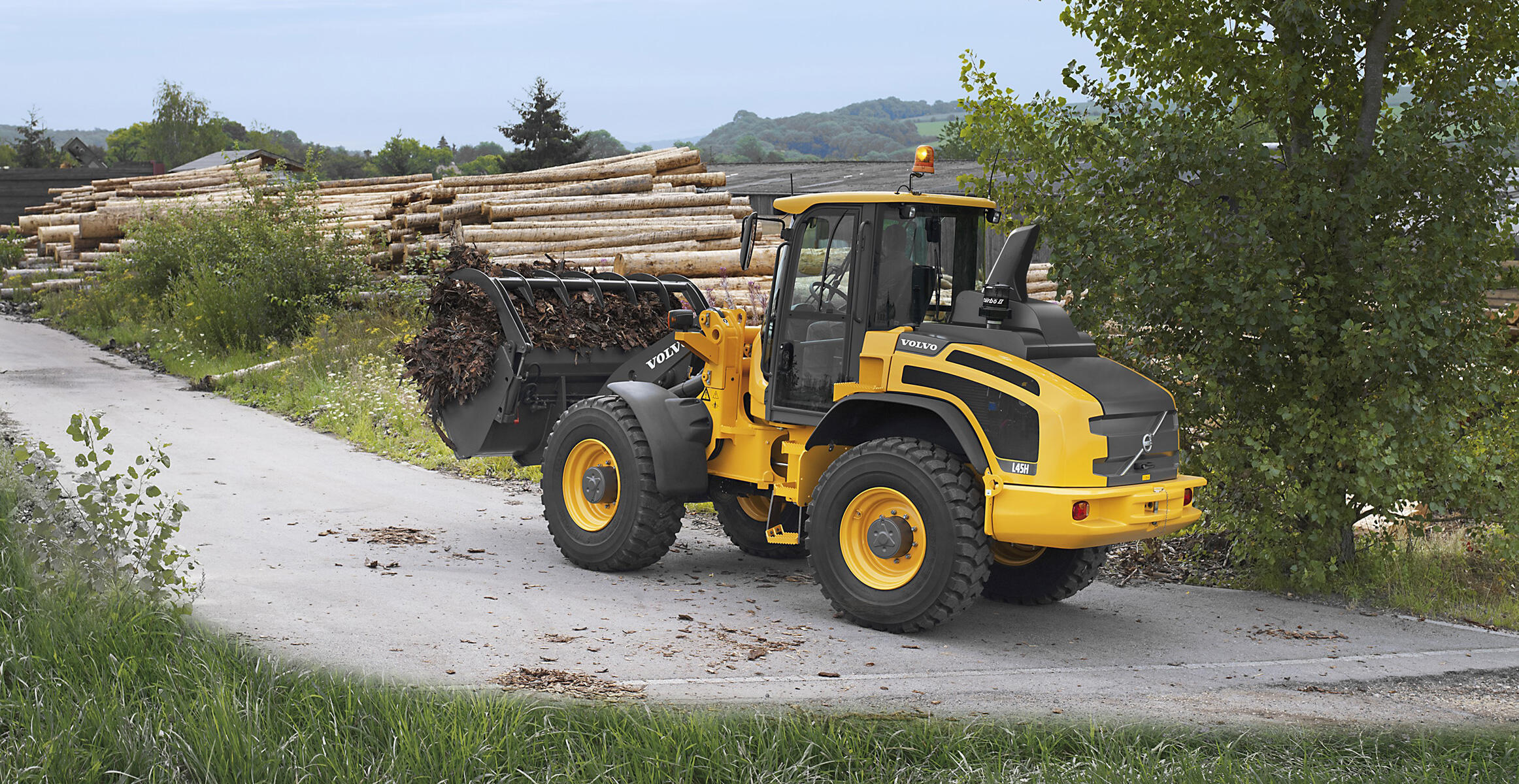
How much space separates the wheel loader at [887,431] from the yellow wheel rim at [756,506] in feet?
0.04

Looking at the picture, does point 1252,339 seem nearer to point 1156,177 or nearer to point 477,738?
point 1156,177

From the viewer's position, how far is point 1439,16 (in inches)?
312

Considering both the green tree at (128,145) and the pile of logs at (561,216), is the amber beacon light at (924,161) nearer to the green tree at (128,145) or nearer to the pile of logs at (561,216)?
the pile of logs at (561,216)

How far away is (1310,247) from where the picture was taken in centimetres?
775

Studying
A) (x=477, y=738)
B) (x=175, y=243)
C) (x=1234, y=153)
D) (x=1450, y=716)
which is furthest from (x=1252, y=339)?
(x=175, y=243)

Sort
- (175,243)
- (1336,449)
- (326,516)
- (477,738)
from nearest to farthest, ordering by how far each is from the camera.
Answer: (477,738) < (1336,449) < (326,516) < (175,243)

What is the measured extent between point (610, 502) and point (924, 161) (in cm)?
296

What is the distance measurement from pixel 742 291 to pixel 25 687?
11176mm

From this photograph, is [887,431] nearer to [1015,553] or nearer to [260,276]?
[1015,553]

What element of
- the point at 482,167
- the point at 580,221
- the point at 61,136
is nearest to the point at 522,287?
the point at 580,221

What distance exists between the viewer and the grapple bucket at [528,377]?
29.3 feet

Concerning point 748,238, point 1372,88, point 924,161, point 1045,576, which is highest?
point 1372,88

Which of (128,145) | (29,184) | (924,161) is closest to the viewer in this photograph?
(924,161)

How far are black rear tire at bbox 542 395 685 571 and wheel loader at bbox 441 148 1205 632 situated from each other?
0.01 m
